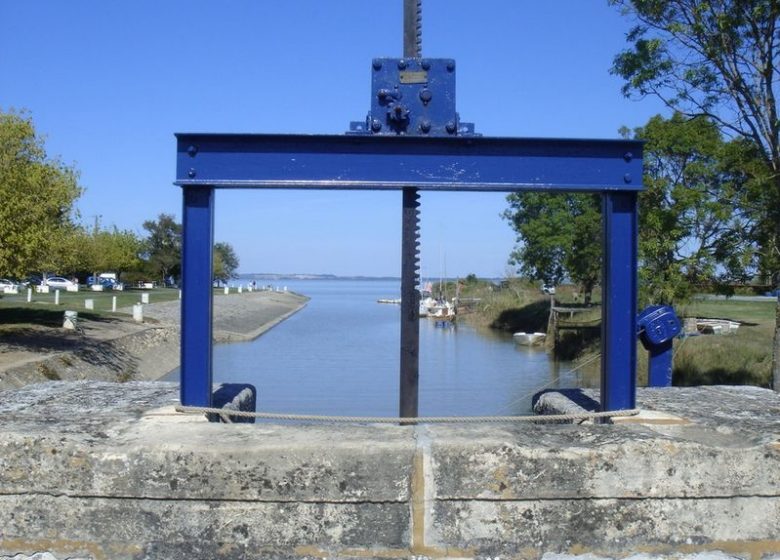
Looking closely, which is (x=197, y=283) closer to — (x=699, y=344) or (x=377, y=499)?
(x=377, y=499)

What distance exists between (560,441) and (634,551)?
1.92 feet

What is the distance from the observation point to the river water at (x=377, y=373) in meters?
19.5

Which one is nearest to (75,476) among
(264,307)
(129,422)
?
(129,422)

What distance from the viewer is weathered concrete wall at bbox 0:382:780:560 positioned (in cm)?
380

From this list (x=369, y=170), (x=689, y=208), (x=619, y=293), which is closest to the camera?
(x=369, y=170)

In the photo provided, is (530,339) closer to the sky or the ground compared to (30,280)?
closer to the ground

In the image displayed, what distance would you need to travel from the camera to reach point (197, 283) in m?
4.95

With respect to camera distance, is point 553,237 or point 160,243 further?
point 160,243

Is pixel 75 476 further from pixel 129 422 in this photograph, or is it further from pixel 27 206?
pixel 27 206

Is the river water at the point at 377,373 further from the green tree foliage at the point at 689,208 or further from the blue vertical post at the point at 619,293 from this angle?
the blue vertical post at the point at 619,293

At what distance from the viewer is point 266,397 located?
20.5 m

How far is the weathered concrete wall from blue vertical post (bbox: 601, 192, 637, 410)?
Answer: 4.00ft

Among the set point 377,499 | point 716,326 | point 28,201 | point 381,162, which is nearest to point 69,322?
point 28,201

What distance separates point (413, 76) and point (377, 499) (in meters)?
2.64
